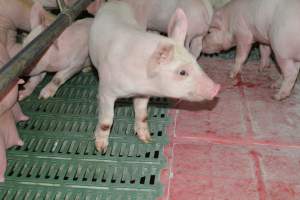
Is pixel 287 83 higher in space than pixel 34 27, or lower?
lower

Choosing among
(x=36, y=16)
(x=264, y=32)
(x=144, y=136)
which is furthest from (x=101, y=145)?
(x=264, y=32)

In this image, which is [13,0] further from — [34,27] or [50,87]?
[50,87]

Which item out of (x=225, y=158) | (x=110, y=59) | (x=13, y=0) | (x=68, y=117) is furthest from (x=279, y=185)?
(x=13, y=0)

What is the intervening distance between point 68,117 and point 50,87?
0.54m

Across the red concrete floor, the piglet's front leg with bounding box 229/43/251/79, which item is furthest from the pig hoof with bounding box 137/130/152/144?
the piglet's front leg with bounding box 229/43/251/79

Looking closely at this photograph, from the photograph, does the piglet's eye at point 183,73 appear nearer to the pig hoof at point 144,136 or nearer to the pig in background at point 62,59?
the pig hoof at point 144,136

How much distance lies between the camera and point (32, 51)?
2.86 metres

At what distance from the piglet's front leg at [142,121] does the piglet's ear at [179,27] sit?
699mm

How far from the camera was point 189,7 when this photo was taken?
14.0 ft

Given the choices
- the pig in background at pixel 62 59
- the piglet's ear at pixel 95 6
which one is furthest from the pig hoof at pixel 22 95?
the piglet's ear at pixel 95 6

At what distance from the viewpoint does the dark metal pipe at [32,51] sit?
2486 mm

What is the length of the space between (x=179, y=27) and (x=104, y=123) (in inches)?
38.8

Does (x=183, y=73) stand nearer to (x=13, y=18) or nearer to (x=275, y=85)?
(x=275, y=85)

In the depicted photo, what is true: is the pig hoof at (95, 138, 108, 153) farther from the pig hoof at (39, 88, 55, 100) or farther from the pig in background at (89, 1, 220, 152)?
the pig hoof at (39, 88, 55, 100)
